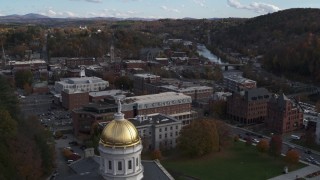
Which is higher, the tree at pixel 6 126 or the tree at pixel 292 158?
the tree at pixel 6 126

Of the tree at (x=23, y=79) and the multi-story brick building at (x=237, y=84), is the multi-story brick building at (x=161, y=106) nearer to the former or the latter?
the multi-story brick building at (x=237, y=84)

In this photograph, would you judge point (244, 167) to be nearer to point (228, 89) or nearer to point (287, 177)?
point (287, 177)

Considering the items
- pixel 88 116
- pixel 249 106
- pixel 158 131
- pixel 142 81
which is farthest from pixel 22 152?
pixel 142 81

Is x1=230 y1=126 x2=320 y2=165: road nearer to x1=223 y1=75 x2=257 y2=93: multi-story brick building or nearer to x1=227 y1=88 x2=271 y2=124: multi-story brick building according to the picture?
x1=227 y1=88 x2=271 y2=124: multi-story brick building

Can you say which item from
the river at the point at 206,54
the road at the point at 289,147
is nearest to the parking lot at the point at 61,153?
the road at the point at 289,147

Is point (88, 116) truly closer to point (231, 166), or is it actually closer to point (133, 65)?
point (231, 166)

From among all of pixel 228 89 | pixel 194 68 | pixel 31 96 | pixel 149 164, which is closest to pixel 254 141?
pixel 149 164

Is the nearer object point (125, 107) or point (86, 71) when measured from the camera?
point (125, 107)

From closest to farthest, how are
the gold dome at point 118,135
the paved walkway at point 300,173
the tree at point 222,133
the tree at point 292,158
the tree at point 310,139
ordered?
1. the gold dome at point 118,135
2. the paved walkway at point 300,173
3. the tree at point 292,158
4. the tree at point 222,133
5. the tree at point 310,139
